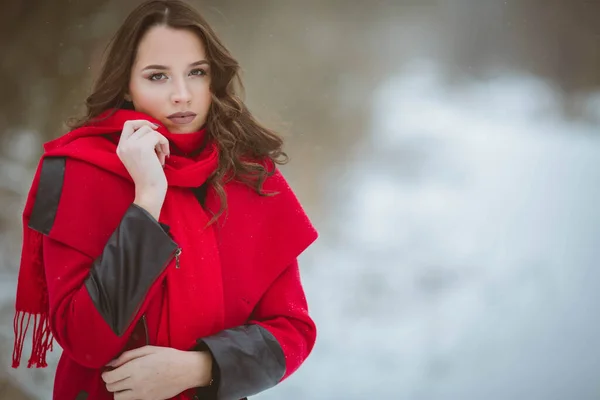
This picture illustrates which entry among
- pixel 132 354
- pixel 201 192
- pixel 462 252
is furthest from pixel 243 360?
pixel 462 252

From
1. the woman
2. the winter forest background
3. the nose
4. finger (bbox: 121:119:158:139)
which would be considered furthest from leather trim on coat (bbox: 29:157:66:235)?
the winter forest background

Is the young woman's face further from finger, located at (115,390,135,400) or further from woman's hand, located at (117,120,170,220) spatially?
finger, located at (115,390,135,400)

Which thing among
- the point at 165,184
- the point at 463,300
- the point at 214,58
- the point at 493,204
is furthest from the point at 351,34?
the point at 165,184

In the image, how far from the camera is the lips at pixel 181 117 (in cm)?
115

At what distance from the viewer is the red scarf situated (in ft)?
3.41

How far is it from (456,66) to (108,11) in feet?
4.66

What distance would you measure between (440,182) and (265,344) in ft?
6.20

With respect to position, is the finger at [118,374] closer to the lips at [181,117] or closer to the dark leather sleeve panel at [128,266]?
the dark leather sleeve panel at [128,266]

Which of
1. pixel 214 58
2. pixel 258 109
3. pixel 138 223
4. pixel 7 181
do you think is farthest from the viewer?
pixel 258 109

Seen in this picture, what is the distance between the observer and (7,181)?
249cm

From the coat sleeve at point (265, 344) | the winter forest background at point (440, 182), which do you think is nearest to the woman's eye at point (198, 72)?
the coat sleeve at point (265, 344)

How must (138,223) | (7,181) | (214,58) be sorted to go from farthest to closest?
(7,181), (214,58), (138,223)

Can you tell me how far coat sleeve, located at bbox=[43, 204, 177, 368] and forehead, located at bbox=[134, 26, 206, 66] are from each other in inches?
11.1

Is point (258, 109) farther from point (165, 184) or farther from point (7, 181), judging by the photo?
point (165, 184)
